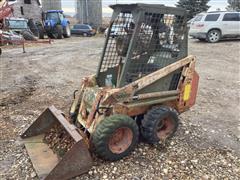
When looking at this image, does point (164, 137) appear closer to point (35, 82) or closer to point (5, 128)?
point (5, 128)

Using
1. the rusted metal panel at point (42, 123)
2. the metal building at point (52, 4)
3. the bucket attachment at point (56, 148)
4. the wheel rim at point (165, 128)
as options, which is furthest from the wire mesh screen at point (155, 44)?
the metal building at point (52, 4)

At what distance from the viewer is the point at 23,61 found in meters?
11.0

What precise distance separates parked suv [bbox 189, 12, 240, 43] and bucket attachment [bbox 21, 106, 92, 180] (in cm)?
1188

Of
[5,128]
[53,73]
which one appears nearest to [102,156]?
[5,128]

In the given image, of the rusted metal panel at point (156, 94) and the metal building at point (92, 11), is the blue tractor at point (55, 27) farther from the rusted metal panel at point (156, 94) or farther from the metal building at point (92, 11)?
the rusted metal panel at point (156, 94)

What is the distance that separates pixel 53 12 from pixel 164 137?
23620 mm

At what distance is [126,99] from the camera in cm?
339

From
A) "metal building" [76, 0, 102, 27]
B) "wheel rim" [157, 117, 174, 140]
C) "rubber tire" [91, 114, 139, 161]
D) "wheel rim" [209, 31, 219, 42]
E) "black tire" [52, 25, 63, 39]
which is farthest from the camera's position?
"metal building" [76, 0, 102, 27]

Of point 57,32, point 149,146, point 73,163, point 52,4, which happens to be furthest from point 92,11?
point 73,163

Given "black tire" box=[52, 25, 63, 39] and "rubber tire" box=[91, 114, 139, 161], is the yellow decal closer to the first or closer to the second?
"rubber tire" box=[91, 114, 139, 161]

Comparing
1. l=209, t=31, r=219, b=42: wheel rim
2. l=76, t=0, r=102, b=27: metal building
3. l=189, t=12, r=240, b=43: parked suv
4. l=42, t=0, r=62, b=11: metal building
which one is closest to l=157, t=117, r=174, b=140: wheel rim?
l=189, t=12, r=240, b=43: parked suv

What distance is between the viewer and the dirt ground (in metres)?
3.30

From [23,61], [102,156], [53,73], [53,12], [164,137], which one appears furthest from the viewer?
[53,12]

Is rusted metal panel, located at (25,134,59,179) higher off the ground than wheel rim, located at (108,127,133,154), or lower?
lower
